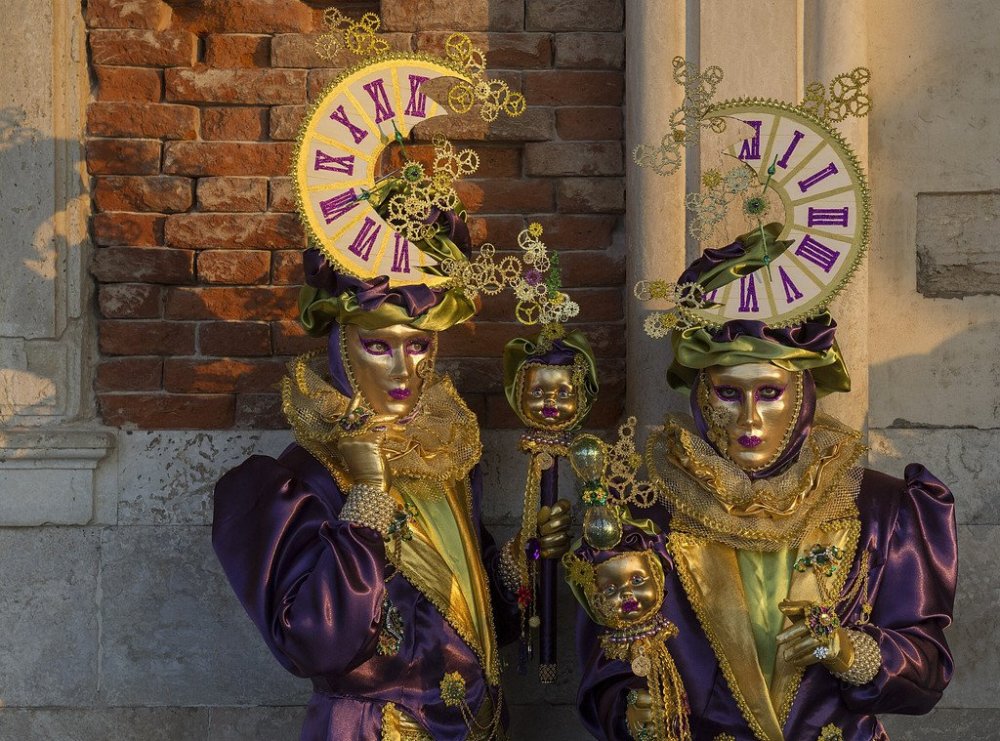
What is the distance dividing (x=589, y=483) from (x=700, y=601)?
42 cm

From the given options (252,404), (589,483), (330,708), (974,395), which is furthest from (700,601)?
(252,404)

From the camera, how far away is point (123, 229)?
432cm

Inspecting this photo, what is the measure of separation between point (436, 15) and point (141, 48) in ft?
2.91

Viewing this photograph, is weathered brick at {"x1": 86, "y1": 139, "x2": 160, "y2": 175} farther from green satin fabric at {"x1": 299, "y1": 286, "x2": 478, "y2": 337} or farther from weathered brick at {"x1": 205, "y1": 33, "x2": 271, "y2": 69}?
green satin fabric at {"x1": 299, "y1": 286, "x2": 478, "y2": 337}

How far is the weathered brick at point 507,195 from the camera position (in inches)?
171

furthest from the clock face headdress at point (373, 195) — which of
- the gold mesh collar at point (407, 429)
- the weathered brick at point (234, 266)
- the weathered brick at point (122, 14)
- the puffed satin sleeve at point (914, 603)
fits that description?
the puffed satin sleeve at point (914, 603)

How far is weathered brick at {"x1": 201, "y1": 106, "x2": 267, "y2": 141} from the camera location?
14.3 ft

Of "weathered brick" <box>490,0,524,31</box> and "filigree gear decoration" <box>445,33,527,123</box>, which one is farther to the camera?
"weathered brick" <box>490,0,524,31</box>

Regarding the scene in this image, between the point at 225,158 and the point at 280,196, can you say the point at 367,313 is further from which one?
the point at 225,158

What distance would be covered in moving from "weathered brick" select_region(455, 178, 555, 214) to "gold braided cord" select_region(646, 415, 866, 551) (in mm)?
1003

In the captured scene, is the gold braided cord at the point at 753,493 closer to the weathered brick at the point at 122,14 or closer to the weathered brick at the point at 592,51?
the weathered brick at the point at 592,51

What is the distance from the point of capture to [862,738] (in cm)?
351

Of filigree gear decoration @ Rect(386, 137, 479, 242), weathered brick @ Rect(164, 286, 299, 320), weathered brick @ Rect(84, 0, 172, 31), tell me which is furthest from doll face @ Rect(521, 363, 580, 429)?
weathered brick @ Rect(84, 0, 172, 31)

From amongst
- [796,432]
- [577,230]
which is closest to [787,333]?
[796,432]
